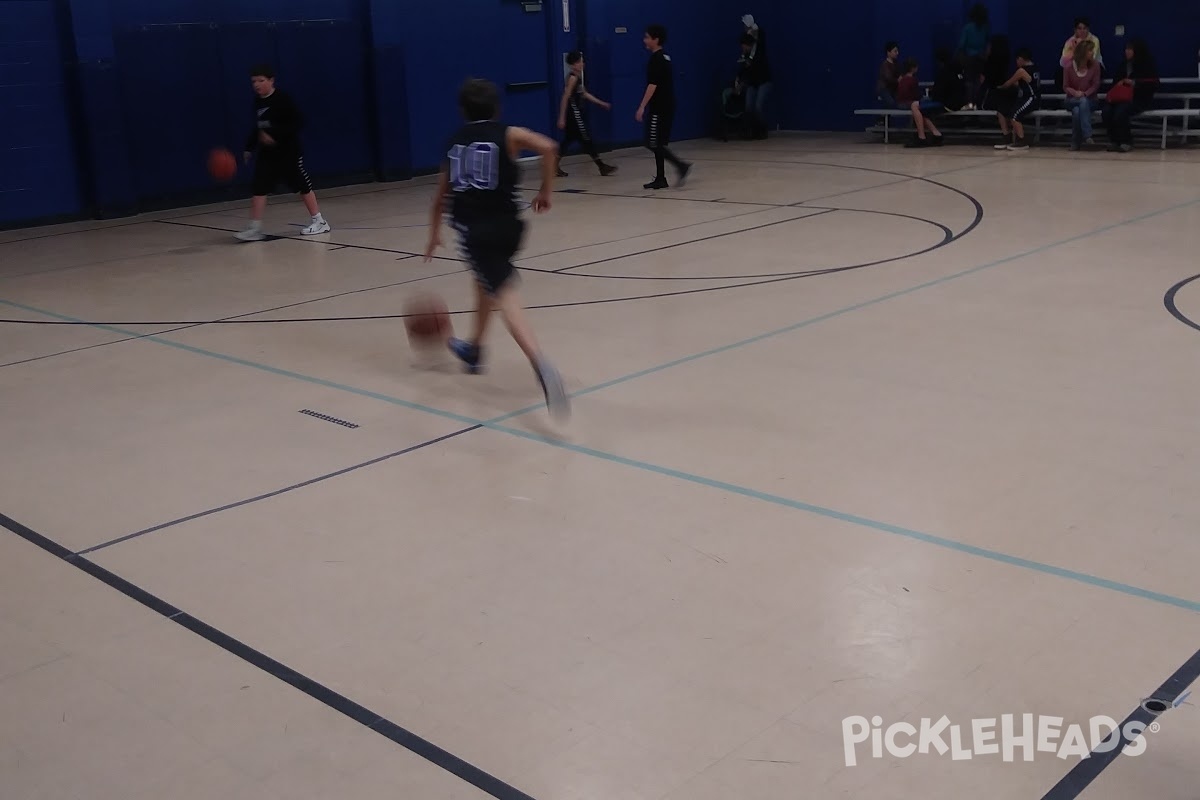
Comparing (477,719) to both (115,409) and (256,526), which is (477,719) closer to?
(256,526)

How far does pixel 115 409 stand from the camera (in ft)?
21.4

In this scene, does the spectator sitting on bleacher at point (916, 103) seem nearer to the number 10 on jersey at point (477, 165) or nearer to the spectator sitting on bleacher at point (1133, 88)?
the spectator sitting on bleacher at point (1133, 88)

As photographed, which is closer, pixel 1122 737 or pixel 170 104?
pixel 1122 737

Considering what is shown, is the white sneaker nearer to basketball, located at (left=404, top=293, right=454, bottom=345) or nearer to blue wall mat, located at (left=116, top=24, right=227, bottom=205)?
blue wall mat, located at (left=116, top=24, right=227, bottom=205)

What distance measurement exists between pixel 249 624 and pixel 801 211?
30.2 ft

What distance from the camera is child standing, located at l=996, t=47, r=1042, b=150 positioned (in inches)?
645

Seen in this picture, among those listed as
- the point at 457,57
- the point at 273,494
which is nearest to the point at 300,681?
the point at 273,494

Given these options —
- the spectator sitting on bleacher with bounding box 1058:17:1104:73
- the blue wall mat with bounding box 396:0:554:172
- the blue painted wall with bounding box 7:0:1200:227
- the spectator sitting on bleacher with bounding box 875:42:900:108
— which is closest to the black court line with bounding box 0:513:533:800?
the blue painted wall with bounding box 7:0:1200:227

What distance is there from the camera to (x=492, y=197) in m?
5.90

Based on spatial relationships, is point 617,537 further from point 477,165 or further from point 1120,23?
point 1120,23

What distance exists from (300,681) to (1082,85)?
15.0 meters

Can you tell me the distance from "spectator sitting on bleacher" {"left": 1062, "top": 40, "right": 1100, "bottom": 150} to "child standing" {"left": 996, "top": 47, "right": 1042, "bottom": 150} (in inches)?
23.7

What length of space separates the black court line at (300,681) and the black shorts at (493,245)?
91.4 inches

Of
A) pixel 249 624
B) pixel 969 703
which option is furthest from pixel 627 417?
pixel 969 703
